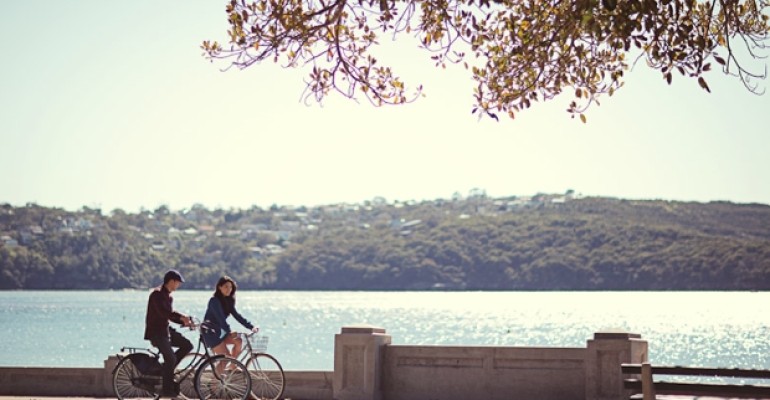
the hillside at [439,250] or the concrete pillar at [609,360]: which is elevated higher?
the hillside at [439,250]

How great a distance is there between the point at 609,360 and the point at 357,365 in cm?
318

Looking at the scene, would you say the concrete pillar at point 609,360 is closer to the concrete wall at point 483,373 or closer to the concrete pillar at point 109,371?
the concrete wall at point 483,373

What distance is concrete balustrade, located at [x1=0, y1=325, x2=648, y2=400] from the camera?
606 inches

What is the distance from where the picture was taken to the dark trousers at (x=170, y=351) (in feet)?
47.7

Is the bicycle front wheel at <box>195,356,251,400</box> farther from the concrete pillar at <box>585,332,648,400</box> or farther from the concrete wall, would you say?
the concrete pillar at <box>585,332,648,400</box>

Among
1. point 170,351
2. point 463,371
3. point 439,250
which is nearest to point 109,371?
point 170,351

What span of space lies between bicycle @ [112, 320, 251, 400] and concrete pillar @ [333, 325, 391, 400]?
1.81 meters

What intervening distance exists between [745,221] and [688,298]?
453 inches

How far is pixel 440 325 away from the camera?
9925 cm

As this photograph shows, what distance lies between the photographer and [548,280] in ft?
504

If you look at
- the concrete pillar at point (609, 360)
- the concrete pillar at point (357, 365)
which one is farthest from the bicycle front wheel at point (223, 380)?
the concrete pillar at point (609, 360)

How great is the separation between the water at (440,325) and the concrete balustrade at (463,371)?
118 ft

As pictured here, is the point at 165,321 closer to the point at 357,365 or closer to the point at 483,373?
the point at 357,365

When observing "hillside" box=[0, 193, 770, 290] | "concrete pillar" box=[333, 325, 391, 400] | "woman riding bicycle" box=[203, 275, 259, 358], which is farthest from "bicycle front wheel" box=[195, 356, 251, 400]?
"hillside" box=[0, 193, 770, 290]
